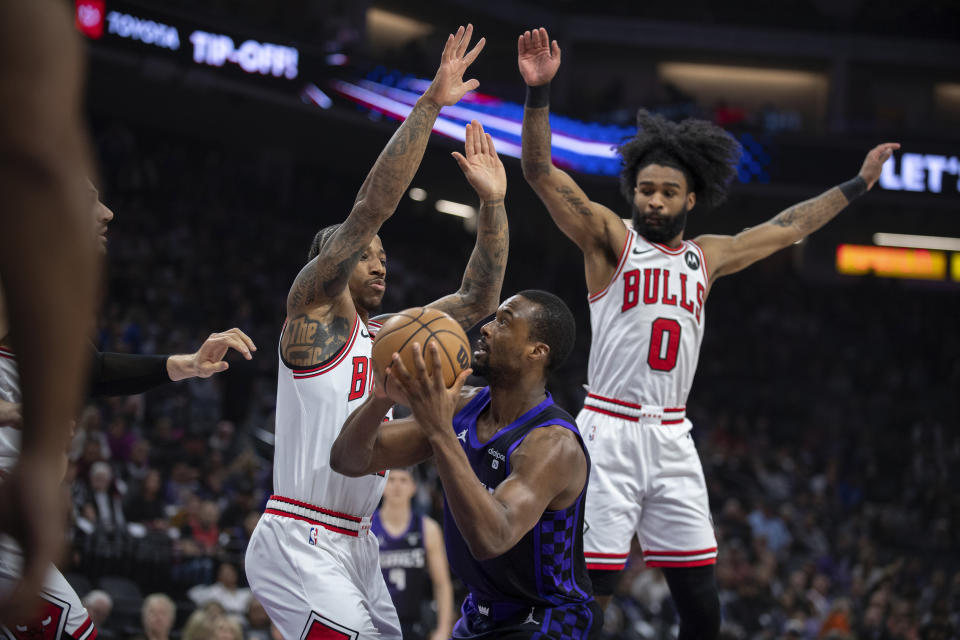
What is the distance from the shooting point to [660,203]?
496 cm

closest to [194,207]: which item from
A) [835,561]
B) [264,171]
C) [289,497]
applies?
[264,171]

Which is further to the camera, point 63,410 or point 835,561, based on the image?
point 835,561

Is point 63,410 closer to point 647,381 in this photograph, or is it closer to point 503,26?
point 647,381

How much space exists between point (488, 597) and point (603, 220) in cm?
215

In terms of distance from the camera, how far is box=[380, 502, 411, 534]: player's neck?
659 centimetres

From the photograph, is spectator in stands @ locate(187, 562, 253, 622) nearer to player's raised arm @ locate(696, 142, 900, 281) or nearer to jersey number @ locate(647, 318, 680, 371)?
jersey number @ locate(647, 318, 680, 371)

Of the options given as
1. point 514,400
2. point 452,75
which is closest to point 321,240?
point 452,75

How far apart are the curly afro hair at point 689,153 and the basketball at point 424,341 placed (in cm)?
233

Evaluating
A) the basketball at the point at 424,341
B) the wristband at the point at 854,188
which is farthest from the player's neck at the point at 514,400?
the wristband at the point at 854,188

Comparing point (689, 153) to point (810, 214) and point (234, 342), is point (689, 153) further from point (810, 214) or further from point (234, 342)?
point (234, 342)

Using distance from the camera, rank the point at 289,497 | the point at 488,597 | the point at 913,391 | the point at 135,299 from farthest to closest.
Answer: the point at 913,391 → the point at 135,299 → the point at 289,497 → the point at 488,597

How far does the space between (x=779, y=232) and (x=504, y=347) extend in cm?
240

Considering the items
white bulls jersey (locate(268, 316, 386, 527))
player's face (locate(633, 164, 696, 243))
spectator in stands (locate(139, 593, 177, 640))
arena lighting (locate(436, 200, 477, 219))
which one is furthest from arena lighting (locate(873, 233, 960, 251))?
white bulls jersey (locate(268, 316, 386, 527))

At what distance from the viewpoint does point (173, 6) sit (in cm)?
1574
